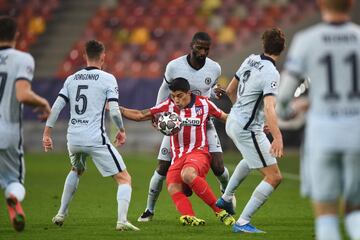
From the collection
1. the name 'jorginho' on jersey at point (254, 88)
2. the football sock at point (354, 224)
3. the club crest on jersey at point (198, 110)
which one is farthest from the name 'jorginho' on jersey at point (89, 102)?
the football sock at point (354, 224)

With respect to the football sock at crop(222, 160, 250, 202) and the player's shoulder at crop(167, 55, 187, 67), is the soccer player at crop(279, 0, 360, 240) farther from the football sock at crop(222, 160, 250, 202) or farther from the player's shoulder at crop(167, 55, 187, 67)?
the player's shoulder at crop(167, 55, 187, 67)

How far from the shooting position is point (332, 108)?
609cm

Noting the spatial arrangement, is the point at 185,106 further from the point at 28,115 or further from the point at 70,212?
the point at 28,115

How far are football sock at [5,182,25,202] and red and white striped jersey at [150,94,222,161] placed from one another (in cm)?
255

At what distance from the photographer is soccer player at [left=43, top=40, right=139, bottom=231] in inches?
368

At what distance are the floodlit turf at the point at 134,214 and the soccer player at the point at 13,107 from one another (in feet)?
2.93

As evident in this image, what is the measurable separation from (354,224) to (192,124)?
4.27 meters

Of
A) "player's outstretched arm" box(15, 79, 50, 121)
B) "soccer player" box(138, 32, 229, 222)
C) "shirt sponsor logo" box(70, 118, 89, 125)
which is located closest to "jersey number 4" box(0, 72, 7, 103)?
"player's outstretched arm" box(15, 79, 50, 121)

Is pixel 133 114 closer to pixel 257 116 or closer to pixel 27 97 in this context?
pixel 257 116

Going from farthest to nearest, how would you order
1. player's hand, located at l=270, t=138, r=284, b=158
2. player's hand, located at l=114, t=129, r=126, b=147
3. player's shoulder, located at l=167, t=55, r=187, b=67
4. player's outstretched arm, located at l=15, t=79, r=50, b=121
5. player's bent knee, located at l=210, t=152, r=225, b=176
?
player's shoulder, located at l=167, t=55, r=187, b=67
player's bent knee, located at l=210, t=152, r=225, b=176
player's hand, located at l=114, t=129, r=126, b=147
player's hand, located at l=270, t=138, r=284, b=158
player's outstretched arm, located at l=15, t=79, r=50, b=121

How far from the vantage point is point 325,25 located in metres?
6.18

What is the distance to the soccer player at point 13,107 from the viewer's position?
305 inches

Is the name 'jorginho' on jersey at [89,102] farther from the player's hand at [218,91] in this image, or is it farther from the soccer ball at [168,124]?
the player's hand at [218,91]

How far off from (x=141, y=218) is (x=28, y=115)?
1579cm
